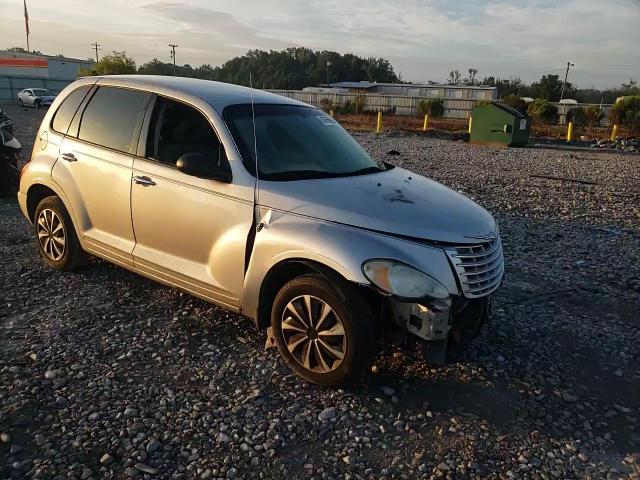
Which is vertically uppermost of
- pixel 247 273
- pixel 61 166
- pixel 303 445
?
pixel 61 166

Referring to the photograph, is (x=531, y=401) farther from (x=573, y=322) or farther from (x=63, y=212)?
(x=63, y=212)

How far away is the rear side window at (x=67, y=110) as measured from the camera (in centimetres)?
500

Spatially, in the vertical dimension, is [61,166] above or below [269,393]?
above

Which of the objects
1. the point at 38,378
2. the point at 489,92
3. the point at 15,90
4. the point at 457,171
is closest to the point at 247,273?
the point at 38,378

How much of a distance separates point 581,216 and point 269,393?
295 inches

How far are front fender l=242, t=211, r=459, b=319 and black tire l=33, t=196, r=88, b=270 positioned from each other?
2.39 metres

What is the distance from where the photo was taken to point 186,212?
12.9ft

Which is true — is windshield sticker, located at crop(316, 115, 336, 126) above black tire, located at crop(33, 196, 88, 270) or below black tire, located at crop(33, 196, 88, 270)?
above

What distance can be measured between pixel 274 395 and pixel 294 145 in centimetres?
192

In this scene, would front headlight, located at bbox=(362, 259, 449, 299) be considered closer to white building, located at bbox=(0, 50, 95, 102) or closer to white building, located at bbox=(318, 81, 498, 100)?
white building, located at bbox=(318, 81, 498, 100)

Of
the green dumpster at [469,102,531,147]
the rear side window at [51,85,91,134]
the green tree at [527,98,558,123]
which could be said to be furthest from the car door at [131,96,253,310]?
the green tree at [527,98,558,123]

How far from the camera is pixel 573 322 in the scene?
4672 millimetres

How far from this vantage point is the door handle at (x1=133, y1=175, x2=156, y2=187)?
413 cm

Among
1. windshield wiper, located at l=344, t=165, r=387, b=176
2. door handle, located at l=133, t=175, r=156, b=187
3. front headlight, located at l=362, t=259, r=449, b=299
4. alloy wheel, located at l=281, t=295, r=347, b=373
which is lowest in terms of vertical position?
alloy wheel, located at l=281, t=295, r=347, b=373
